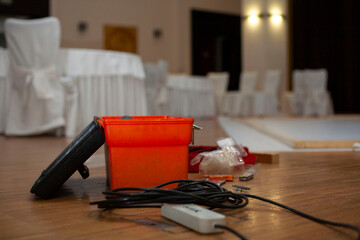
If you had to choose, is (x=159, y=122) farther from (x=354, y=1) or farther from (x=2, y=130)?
(x=354, y=1)

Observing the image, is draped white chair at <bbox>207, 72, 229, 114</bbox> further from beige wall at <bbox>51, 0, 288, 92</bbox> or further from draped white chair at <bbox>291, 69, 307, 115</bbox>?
beige wall at <bbox>51, 0, 288, 92</bbox>

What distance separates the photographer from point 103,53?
4.27 meters

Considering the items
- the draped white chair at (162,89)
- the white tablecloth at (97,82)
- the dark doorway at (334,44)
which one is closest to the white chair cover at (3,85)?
the white tablecloth at (97,82)

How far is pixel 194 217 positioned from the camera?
935 mm

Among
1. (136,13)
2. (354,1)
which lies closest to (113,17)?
(136,13)

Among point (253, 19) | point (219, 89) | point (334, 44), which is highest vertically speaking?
point (253, 19)

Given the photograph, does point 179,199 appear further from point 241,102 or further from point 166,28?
point 166,28

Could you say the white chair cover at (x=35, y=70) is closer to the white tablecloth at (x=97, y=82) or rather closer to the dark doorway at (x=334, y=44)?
the white tablecloth at (x=97, y=82)

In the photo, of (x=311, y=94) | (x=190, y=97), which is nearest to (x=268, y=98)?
(x=311, y=94)

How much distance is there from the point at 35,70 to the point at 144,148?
2985mm

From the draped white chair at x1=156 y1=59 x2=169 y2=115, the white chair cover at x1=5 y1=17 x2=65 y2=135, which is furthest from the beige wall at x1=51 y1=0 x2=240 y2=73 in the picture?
the white chair cover at x1=5 y1=17 x2=65 y2=135

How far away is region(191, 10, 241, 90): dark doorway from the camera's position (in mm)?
12922

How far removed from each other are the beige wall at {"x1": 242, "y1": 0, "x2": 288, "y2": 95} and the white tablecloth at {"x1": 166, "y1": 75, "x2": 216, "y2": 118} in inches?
116

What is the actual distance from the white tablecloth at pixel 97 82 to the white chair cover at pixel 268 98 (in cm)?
509
